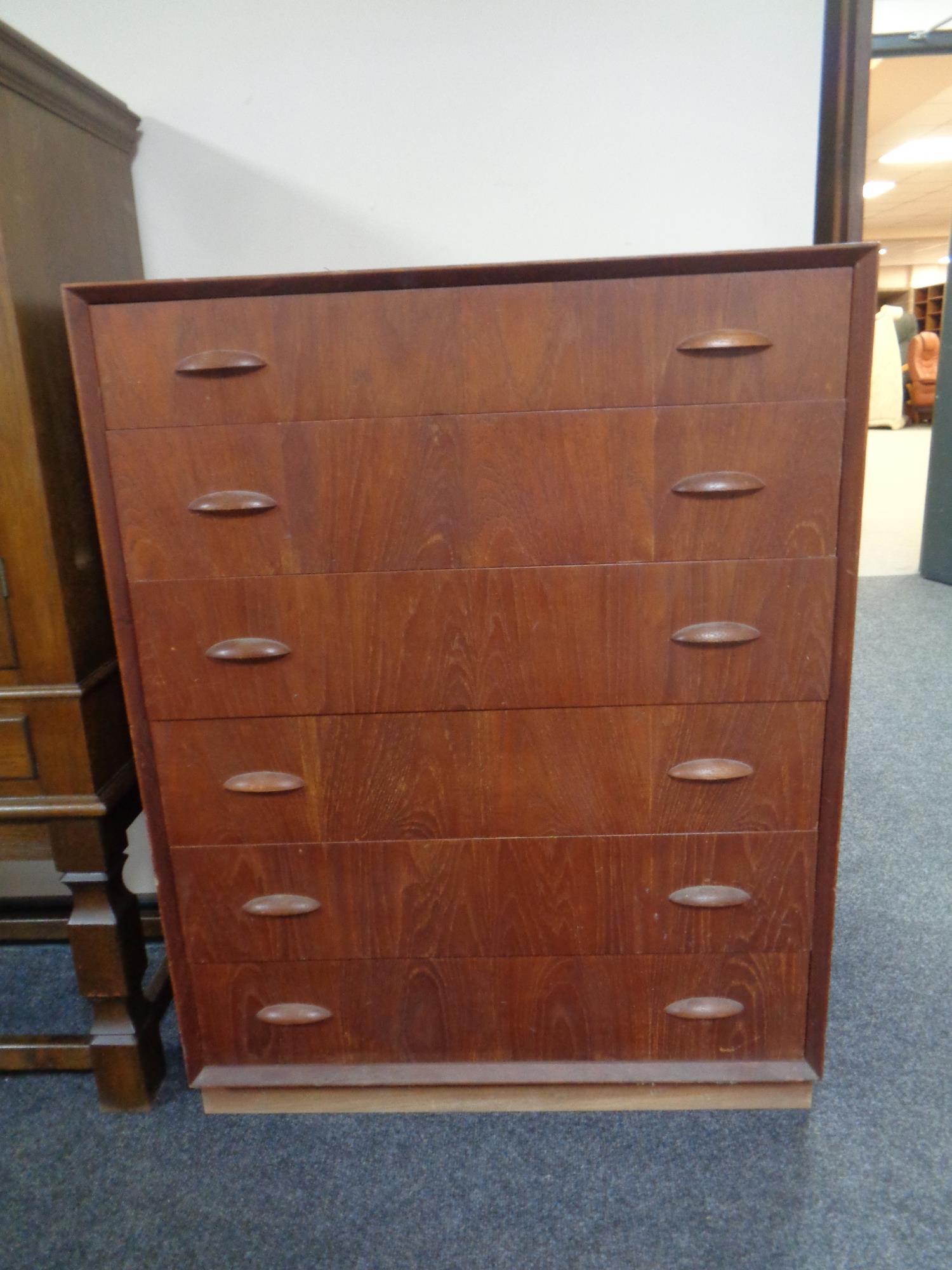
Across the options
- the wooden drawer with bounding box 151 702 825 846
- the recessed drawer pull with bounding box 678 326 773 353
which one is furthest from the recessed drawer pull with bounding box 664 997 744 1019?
the recessed drawer pull with bounding box 678 326 773 353

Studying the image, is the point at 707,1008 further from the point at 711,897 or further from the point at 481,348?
the point at 481,348

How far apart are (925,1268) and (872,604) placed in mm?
2801

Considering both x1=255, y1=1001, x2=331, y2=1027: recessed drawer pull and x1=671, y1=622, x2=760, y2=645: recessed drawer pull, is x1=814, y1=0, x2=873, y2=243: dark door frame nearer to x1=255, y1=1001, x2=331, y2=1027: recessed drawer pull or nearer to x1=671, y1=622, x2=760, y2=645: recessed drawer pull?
x1=671, y1=622, x2=760, y2=645: recessed drawer pull

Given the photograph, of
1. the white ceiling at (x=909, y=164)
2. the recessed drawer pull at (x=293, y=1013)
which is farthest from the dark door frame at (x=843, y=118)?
the recessed drawer pull at (x=293, y=1013)

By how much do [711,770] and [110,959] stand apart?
0.88 metres

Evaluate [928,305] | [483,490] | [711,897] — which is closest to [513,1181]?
[711,897]

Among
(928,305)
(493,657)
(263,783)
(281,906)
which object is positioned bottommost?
(281,906)

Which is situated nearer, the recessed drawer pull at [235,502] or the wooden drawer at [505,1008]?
the recessed drawer pull at [235,502]

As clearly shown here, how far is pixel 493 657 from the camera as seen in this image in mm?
1055

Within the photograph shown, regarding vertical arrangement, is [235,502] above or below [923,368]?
below

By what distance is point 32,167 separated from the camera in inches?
41.2

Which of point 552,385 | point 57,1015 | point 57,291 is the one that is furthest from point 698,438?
point 57,1015

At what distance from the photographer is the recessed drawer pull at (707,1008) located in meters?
1.18

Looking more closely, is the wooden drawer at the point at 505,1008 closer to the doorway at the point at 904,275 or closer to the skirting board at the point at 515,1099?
the skirting board at the point at 515,1099
